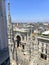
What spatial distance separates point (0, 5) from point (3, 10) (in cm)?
15

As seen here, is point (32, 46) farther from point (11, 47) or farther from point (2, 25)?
point (2, 25)

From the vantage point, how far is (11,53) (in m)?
2.85

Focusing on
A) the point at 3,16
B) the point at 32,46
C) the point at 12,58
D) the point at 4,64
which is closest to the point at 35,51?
the point at 32,46

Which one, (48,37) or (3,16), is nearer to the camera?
(48,37)

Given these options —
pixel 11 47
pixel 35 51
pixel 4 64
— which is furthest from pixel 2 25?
pixel 35 51

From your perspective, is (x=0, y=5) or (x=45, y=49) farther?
(x=0, y=5)

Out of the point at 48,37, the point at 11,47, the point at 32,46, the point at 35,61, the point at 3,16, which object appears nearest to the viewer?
the point at 35,61

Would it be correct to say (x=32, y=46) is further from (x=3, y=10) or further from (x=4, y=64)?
(x=3, y=10)

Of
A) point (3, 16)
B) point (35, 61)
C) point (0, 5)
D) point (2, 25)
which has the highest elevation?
point (0, 5)

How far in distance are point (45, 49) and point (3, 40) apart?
1214 mm

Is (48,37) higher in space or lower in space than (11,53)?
higher

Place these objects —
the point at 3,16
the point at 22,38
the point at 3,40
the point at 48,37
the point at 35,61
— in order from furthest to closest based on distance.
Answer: the point at 22,38 < the point at 3,40 < the point at 3,16 < the point at 48,37 < the point at 35,61

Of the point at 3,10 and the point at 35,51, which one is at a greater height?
the point at 3,10

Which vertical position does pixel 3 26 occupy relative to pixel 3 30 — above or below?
above
